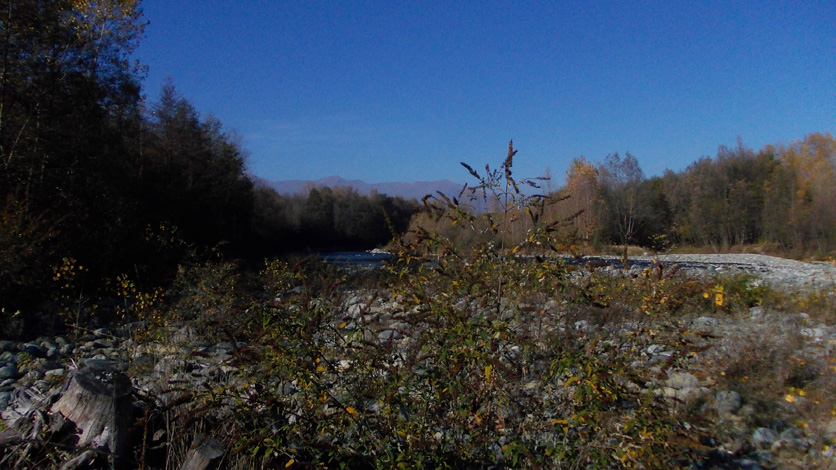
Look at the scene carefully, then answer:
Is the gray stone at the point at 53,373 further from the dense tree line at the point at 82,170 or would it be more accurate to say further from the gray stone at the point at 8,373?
the dense tree line at the point at 82,170

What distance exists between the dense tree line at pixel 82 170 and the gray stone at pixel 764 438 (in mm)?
7526

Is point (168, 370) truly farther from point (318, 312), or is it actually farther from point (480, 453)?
point (480, 453)

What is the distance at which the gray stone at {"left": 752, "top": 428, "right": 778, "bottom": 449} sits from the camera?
3977 mm

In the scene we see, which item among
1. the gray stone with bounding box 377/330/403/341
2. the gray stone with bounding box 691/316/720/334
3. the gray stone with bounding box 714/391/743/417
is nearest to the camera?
the gray stone with bounding box 377/330/403/341

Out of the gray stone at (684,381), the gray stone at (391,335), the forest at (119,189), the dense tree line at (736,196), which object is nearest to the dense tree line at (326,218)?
the forest at (119,189)

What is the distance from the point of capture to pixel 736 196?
2847cm

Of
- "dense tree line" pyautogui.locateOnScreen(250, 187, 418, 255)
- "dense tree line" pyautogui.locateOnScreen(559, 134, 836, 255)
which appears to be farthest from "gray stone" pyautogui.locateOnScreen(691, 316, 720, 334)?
"dense tree line" pyautogui.locateOnScreen(250, 187, 418, 255)

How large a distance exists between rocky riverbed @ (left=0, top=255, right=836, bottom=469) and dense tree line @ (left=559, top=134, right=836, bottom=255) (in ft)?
54.5

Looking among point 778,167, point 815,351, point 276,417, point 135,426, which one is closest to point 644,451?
point 276,417

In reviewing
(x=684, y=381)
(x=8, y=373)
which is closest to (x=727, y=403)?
(x=684, y=381)

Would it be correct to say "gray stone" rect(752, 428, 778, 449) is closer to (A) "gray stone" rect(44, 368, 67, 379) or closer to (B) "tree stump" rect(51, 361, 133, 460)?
(B) "tree stump" rect(51, 361, 133, 460)

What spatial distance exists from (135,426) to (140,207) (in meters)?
12.3

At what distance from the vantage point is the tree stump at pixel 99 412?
2.90 m

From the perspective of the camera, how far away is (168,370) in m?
4.57
